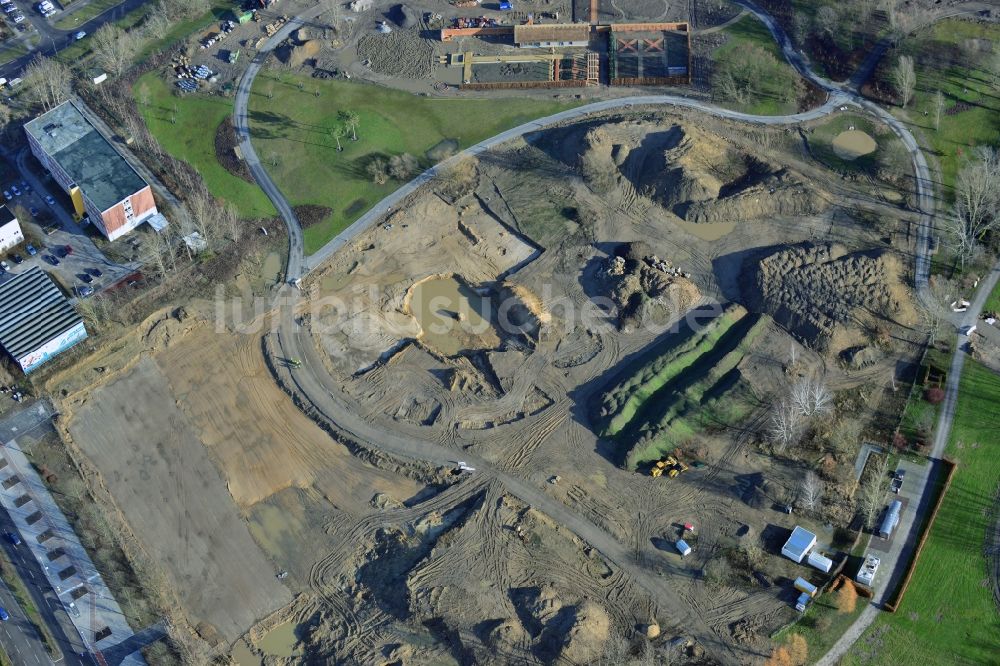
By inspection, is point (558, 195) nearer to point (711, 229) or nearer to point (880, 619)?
point (711, 229)

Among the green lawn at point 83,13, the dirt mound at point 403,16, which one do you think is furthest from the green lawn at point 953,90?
the green lawn at point 83,13

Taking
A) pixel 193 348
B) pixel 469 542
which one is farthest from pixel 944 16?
pixel 193 348

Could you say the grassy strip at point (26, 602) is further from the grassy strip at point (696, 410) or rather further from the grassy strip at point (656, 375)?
the grassy strip at point (696, 410)

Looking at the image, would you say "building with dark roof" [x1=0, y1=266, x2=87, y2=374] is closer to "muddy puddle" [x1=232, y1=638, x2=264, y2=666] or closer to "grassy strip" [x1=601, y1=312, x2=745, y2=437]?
"muddy puddle" [x1=232, y1=638, x2=264, y2=666]

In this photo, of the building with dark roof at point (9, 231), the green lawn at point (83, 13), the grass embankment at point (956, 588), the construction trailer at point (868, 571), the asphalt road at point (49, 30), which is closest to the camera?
the grass embankment at point (956, 588)

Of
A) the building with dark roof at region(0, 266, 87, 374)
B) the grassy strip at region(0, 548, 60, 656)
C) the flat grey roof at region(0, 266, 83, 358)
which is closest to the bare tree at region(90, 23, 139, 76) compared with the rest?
the flat grey roof at region(0, 266, 83, 358)

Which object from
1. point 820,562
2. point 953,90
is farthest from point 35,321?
point 953,90

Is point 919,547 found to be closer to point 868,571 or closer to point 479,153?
point 868,571
